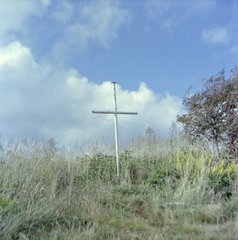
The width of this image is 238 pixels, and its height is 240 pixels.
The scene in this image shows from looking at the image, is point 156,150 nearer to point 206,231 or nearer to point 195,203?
point 195,203

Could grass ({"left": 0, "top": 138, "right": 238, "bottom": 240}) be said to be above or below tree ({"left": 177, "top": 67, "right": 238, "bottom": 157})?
below

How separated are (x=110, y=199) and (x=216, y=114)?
4392mm

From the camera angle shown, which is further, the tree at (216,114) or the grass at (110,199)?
the tree at (216,114)

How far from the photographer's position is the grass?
2.81 m

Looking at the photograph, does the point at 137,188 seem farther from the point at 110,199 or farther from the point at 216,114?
the point at 216,114

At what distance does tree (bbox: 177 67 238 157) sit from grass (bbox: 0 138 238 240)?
846 millimetres

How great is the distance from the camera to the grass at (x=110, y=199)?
2.81 metres

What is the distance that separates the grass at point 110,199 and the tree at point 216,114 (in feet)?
2.77

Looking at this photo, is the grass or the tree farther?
the tree

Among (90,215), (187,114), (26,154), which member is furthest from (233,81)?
(26,154)

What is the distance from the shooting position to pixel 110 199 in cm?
434

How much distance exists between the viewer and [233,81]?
6.85 m

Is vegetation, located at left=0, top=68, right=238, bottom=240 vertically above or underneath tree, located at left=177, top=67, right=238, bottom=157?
underneath

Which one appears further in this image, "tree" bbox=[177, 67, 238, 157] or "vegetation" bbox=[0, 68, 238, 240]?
"tree" bbox=[177, 67, 238, 157]
